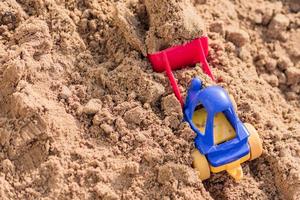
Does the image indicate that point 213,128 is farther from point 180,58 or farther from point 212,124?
point 180,58

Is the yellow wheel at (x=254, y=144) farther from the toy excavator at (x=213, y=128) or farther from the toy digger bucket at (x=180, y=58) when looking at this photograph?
the toy digger bucket at (x=180, y=58)

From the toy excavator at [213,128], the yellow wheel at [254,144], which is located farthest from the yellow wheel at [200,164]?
the yellow wheel at [254,144]

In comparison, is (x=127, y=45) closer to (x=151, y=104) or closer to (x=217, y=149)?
(x=151, y=104)

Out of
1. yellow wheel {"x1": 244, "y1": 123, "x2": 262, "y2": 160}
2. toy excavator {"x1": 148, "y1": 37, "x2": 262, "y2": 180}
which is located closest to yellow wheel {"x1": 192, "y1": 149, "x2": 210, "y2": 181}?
toy excavator {"x1": 148, "y1": 37, "x2": 262, "y2": 180}

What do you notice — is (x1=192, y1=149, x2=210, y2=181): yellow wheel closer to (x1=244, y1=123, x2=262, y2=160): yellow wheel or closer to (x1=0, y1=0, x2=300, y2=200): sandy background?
(x1=0, y1=0, x2=300, y2=200): sandy background

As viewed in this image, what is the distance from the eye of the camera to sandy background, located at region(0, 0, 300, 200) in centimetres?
167

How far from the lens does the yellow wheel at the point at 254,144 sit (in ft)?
5.75

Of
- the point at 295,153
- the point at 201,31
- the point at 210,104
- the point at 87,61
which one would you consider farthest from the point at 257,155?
the point at 87,61

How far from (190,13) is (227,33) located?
0.28 metres

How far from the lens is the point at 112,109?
1771 mm

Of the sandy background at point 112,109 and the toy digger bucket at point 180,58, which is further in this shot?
the toy digger bucket at point 180,58

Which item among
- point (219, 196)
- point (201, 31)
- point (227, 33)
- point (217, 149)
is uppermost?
point (201, 31)

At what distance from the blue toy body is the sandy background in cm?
4

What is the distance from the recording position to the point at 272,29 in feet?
7.14
